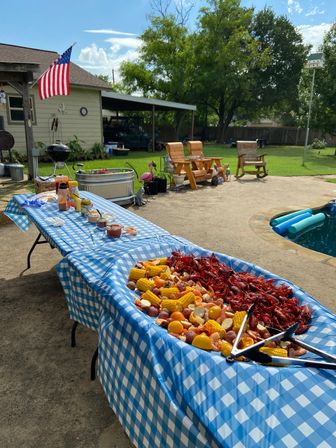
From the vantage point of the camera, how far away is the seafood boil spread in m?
1.49

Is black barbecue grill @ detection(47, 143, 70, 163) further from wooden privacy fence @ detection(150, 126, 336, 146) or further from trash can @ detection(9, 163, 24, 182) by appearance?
wooden privacy fence @ detection(150, 126, 336, 146)

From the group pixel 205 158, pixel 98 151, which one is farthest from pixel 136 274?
pixel 98 151

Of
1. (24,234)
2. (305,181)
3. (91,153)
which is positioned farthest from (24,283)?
(91,153)

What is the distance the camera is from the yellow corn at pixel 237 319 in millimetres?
1581

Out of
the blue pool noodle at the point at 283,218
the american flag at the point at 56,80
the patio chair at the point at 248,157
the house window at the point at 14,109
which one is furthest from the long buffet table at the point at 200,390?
the house window at the point at 14,109

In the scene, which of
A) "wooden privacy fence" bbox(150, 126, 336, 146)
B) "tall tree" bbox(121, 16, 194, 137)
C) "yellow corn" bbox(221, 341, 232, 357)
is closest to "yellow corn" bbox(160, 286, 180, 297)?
"yellow corn" bbox(221, 341, 232, 357)

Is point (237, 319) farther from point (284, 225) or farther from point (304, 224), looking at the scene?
point (304, 224)

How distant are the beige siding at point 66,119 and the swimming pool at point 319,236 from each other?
10.7 meters

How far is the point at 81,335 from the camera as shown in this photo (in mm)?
2725

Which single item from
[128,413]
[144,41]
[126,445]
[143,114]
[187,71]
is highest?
[144,41]

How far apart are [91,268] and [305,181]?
32.3ft

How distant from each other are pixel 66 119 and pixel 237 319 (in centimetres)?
1396

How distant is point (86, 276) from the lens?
201 cm

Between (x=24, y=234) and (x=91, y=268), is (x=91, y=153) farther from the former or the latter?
(x=91, y=268)
